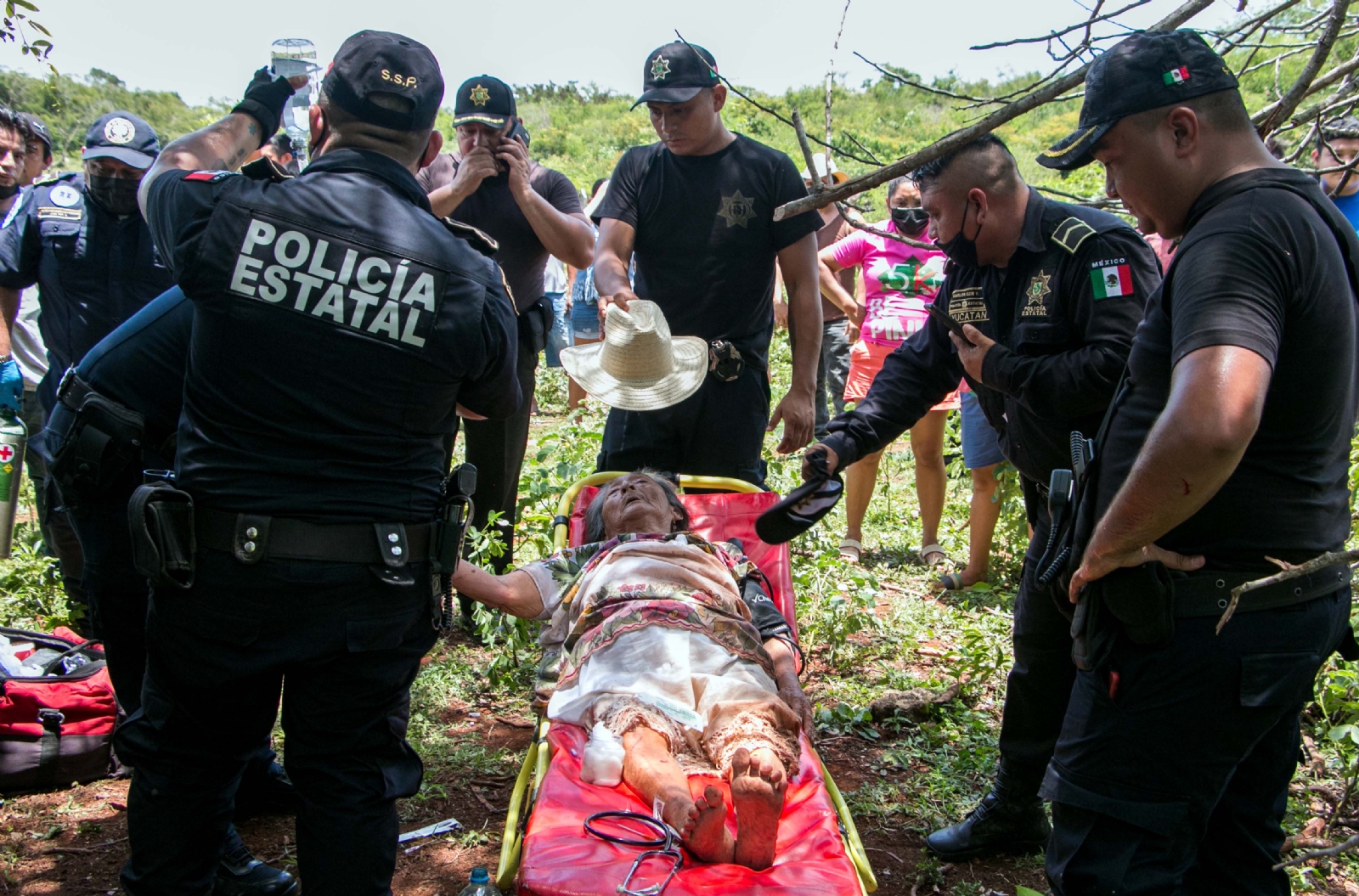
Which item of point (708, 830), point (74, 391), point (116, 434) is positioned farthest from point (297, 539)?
point (708, 830)

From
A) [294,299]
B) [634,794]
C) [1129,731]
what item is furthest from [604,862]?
[294,299]

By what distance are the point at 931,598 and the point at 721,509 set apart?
1925 millimetres

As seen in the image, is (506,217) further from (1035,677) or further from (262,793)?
(1035,677)

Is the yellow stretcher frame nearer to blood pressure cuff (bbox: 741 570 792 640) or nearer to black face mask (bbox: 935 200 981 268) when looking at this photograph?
blood pressure cuff (bbox: 741 570 792 640)

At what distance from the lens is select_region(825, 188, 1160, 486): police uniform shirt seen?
2.68 metres

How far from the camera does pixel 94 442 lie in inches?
94.2

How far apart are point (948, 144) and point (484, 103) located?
Result: 9.64 feet

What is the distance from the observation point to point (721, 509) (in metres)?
4.15

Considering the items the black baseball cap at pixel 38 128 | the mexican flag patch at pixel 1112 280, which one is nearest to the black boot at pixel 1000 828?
the mexican flag patch at pixel 1112 280

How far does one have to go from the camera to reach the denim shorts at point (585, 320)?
858 centimetres

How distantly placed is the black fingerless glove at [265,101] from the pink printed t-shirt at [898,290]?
3.95 metres

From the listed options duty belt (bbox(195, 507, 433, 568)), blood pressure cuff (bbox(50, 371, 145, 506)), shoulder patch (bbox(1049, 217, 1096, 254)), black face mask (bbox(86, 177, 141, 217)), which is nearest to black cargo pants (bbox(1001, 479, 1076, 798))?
shoulder patch (bbox(1049, 217, 1096, 254))

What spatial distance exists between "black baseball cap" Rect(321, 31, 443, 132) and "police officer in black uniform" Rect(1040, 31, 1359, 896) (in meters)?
1.40

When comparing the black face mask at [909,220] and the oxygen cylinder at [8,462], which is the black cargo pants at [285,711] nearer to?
the oxygen cylinder at [8,462]
